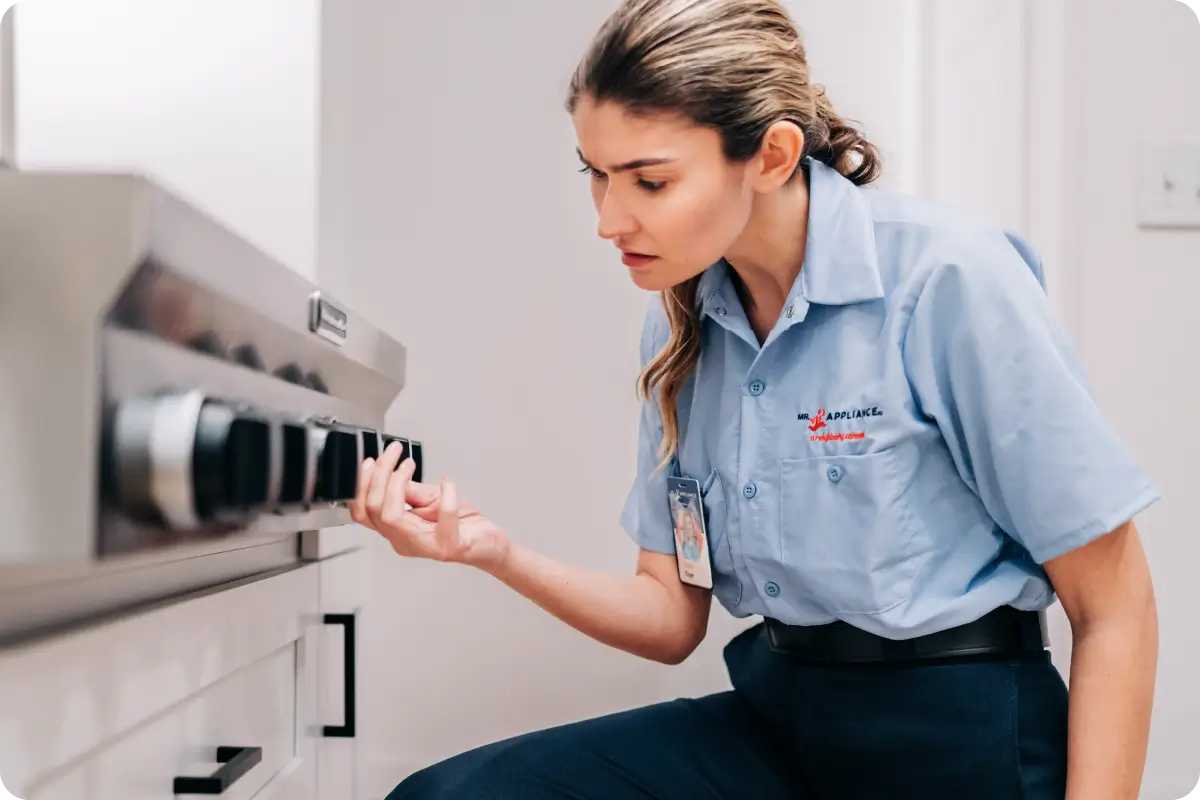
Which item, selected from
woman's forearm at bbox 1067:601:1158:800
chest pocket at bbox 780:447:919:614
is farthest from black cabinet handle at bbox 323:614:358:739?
woman's forearm at bbox 1067:601:1158:800

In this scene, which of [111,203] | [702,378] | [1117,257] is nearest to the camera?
[111,203]

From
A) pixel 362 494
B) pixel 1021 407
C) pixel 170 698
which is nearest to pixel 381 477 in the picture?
pixel 362 494

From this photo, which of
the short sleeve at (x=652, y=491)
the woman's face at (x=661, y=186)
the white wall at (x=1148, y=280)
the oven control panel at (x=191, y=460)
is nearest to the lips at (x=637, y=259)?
the woman's face at (x=661, y=186)

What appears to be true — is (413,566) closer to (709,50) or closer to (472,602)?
(472,602)

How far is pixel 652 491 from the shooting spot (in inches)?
44.3

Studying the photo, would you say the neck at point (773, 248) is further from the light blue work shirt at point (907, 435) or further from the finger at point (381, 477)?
the finger at point (381, 477)

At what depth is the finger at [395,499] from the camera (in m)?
0.77

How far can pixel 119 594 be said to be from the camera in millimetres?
576

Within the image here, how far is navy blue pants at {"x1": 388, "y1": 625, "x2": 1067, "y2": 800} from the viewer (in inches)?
33.9

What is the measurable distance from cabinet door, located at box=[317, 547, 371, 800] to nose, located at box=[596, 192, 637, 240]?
1.41ft

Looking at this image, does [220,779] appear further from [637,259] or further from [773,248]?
[773,248]

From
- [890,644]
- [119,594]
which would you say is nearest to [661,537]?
[890,644]

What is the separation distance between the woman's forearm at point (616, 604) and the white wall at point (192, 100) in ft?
1.32

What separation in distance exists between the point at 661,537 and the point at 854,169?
17.8 inches
